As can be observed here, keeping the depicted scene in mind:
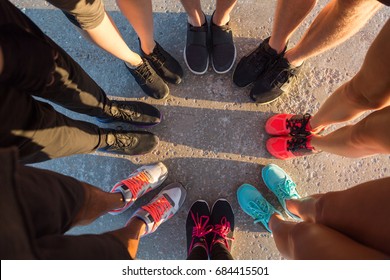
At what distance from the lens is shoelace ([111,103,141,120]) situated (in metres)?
1.39

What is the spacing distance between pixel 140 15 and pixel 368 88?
0.89 meters

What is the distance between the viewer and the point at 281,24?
49.1 inches

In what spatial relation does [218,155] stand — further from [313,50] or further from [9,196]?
[9,196]

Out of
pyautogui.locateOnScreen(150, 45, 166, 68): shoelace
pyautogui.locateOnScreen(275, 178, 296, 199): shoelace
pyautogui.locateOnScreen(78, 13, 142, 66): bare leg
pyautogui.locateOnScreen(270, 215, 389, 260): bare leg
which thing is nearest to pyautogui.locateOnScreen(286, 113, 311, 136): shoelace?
pyautogui.locateOnScreen(275, 178, 296, 199): shoelace

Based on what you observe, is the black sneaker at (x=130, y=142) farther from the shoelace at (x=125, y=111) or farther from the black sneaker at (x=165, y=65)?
the black sneaker at (x=165, y=65)

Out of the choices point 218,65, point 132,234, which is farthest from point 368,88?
point 132,234

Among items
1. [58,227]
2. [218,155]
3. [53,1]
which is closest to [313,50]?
[218,155]

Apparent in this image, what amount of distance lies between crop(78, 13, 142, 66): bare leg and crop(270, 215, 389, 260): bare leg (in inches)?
38.5

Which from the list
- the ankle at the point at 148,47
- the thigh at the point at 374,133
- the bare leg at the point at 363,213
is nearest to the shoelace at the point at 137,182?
the ankle at the point at 148,47

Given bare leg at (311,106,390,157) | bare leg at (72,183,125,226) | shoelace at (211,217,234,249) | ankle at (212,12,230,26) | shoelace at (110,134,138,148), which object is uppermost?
ankle at (212,12,230,26)

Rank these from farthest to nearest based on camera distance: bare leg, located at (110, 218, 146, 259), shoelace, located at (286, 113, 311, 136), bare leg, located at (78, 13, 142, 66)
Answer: shoelace, located at (286, 113, 311, 136), bare leg, located at (78, 13, 142, 66), bare leg, located at (110, 218, 146, 259)

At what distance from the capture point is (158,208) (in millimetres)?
1420

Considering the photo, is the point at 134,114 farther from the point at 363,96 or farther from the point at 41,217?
the point at 363,96

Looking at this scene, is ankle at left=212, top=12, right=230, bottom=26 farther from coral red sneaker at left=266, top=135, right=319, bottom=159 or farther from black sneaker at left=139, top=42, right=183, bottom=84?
coral red sneaker at left=266, top=135, right=319, bottom=159
